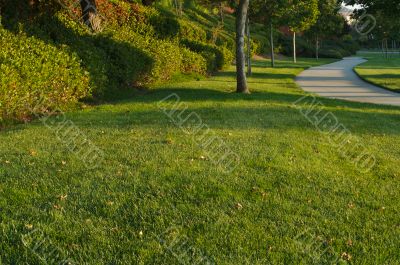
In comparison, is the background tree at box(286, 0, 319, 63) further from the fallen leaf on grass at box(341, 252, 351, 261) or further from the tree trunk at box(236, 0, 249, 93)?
the fallen leaf on grass at box(341, 252, 351, 261)

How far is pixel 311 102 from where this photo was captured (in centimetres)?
1561

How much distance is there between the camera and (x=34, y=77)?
1107 cm

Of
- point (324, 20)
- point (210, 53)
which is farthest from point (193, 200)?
point (324, 20)

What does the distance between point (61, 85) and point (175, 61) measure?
11.4 m

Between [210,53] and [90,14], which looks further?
[210,53]

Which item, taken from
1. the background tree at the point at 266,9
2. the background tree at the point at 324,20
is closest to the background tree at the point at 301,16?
the background tree at the point at 266,9

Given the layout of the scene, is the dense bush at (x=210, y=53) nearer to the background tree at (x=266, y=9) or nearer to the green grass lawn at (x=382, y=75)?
the background tree at (x=266, y=9)

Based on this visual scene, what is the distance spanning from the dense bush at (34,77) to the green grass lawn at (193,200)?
46.9 inches

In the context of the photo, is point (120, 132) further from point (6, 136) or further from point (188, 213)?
point (188, 213)

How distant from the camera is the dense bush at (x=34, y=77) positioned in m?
10.2

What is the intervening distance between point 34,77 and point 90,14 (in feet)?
25.2

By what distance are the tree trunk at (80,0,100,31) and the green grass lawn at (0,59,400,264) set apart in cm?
947

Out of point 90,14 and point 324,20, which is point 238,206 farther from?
point 324,20

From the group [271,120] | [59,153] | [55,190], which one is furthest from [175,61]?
[55,190]
